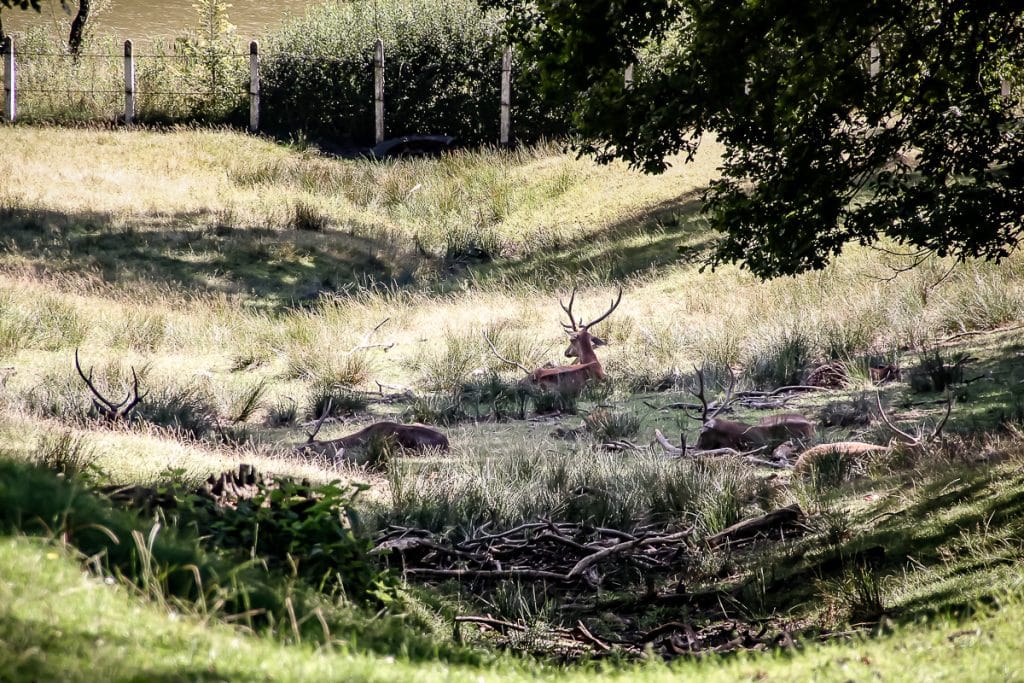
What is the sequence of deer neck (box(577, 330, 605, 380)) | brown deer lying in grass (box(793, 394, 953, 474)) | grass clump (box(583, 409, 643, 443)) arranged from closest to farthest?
1. brown deer lying in grass (box(793, 394, 953, 474))
2. grass clump (box(583, 409, 643, 443))
3. deer neck (box(577, 330, 605, 380))

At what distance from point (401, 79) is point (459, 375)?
17738 mm

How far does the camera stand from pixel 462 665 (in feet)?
Result: 12.2

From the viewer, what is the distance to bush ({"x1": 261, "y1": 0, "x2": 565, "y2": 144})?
27.8 metres

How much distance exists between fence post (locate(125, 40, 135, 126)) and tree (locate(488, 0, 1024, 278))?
73.3ft

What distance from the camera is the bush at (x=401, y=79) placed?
27.8 m

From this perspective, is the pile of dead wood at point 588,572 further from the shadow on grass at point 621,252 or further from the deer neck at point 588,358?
the shadow on grass at point 621,252

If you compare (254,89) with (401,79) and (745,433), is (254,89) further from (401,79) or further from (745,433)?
(745,433)

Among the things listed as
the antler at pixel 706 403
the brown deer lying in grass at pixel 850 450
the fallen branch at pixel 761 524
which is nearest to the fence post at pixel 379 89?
the antler at pixel 706 403

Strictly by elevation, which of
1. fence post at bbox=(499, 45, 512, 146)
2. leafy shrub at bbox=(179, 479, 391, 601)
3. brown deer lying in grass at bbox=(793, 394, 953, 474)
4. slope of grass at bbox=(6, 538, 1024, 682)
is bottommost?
brown deer lying in grass at bbox=(793, 394, 953, 474)

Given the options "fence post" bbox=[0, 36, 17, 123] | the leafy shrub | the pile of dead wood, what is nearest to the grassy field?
the pile of dead wood

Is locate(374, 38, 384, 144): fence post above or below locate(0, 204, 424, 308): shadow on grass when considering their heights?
above

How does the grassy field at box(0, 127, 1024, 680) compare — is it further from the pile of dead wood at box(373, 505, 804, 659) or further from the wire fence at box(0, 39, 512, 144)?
the wire fence at box(0, 39, 512, 144)

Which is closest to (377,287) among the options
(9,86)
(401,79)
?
(401,79)

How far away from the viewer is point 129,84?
27844 millimetres
